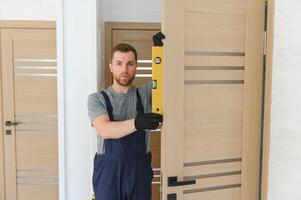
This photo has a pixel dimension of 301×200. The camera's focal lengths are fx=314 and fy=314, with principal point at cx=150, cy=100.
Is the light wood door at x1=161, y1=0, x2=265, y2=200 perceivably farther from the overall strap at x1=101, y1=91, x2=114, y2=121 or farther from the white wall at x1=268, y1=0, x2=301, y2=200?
the overall strap at x1=101, y1=91, x2=114, y2=121

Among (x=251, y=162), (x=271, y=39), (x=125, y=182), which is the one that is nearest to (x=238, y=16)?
(x=271, y=39)

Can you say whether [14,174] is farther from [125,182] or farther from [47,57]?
[125,182]

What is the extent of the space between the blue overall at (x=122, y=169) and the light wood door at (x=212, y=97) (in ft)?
1.47

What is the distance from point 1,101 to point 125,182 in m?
2.15

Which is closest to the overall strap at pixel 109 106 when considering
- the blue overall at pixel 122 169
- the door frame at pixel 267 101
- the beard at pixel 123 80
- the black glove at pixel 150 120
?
the blue overall at pixel 122 169

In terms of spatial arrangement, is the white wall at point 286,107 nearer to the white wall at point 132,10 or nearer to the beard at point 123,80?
the beard at point 123,80

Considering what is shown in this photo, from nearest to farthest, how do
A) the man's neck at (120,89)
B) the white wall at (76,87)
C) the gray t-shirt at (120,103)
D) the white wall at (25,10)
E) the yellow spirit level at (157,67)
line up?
the yellow spirit level at (157,67) < the gray t-shirt at (120,103) < the man's neck at (120,89) < the white wall at (76,87) < the white wall at (25,10)

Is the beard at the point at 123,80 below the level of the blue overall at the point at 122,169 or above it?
above

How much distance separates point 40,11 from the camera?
3.40m

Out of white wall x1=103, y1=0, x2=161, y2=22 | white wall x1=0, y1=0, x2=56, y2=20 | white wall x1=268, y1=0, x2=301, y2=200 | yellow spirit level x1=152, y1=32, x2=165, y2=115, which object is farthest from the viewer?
white wall x1=0, y1=0, x2=56, y2=20

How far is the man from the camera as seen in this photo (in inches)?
77.9

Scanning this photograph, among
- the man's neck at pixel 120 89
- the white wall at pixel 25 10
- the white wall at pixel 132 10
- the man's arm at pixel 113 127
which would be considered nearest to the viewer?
the man's arm at pixel 113 127

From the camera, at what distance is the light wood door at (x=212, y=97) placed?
5.09 ft

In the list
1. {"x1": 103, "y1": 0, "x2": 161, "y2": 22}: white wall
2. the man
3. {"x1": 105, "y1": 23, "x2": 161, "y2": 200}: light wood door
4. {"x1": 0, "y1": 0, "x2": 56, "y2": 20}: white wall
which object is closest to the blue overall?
the man
